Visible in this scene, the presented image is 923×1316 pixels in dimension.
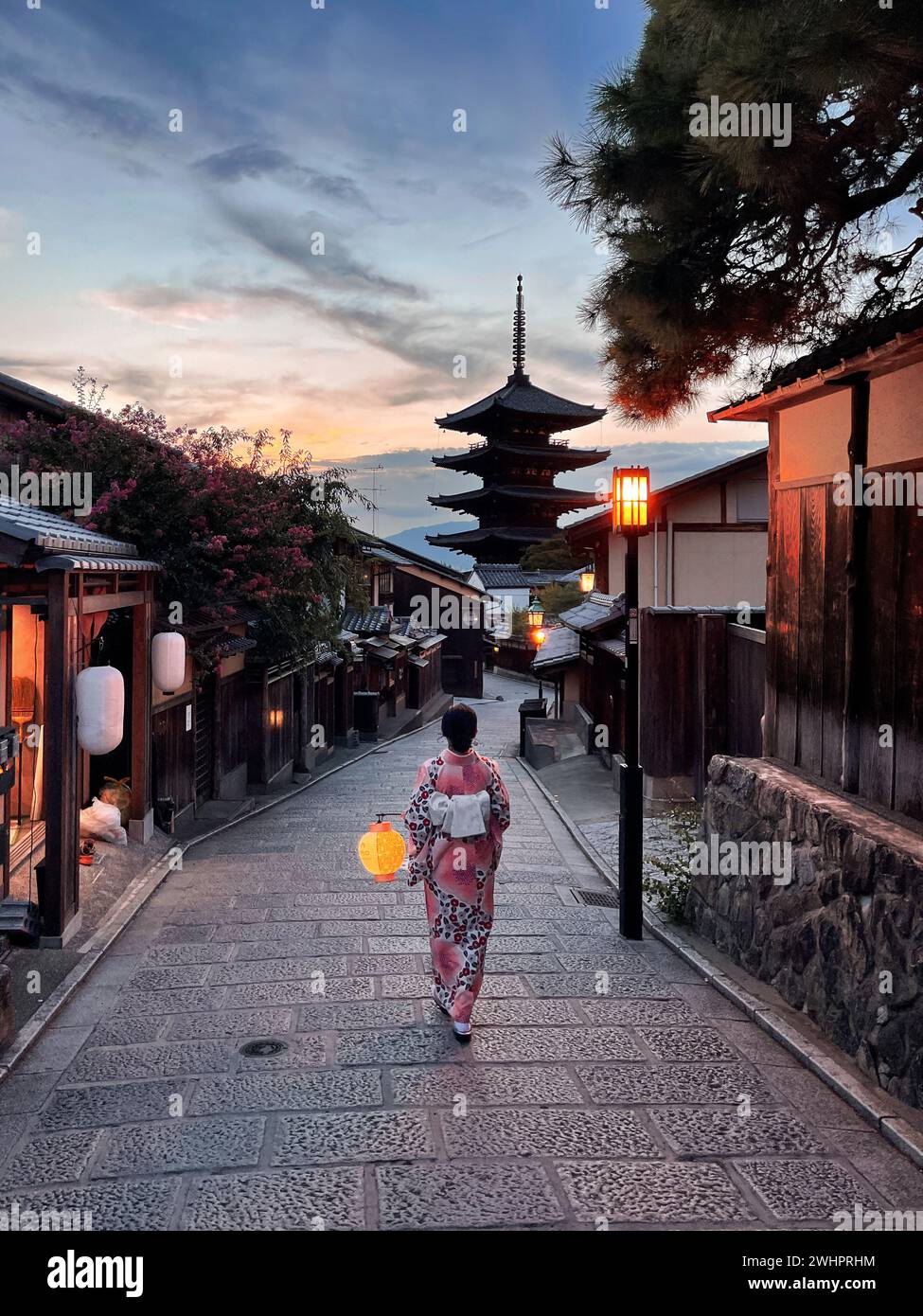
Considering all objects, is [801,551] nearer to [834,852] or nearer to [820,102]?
[834,852]

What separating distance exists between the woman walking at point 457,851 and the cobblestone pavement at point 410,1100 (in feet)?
1.48

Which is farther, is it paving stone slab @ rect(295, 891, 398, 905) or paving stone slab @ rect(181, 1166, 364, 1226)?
paving stone slab @ rect(295, 891, 398, 905)

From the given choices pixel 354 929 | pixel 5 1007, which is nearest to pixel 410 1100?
pixel 5 1007

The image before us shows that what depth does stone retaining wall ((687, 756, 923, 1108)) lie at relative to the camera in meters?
5.26

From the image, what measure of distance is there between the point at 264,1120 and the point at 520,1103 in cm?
135

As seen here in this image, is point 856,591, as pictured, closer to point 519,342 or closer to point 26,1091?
point 26,1091

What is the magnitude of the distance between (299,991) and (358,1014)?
0.67 meters

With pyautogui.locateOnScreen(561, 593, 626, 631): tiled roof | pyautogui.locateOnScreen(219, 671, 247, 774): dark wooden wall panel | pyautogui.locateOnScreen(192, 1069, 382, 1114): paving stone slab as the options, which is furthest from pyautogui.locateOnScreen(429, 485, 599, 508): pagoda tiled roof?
pyautogui.locateOnScreen(192, 1069, 382, 1114): paving stone slab

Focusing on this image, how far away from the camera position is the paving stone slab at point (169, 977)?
722 cm

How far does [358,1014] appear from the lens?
657 centimetres

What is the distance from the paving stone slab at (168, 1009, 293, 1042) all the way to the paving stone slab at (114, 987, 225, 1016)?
0.53 feet

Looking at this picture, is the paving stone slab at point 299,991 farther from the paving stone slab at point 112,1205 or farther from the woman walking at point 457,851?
the paving stone slab at point 112,1205

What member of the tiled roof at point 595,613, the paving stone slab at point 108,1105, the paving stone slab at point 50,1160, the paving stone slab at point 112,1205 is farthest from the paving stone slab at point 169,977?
the tiled roof at point 595,613

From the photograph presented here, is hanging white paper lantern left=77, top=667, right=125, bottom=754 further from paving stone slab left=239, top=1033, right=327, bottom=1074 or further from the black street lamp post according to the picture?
the black street lamp post
